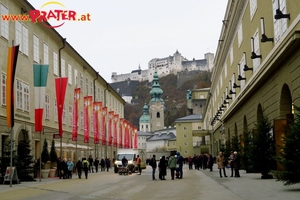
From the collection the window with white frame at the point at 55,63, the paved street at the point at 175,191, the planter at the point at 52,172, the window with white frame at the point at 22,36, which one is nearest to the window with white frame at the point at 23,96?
the window with white frame at the point at 22,36

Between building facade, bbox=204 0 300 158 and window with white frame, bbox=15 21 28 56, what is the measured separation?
1475 cm

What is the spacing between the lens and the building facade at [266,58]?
17859mm

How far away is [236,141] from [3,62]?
1659cm

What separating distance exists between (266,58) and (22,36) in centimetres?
1740

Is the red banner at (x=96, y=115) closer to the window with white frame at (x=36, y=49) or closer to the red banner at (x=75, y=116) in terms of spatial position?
the red banner at (x=75, y=116)

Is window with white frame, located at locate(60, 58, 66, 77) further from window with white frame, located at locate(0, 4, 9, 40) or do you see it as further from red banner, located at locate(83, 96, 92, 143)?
window with white frame, located at locate(0, 4, 9, 40)

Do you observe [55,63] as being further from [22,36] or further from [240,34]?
[240,34]

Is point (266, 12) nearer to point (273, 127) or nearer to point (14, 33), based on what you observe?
point (273, 127)

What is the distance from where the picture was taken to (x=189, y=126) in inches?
4626

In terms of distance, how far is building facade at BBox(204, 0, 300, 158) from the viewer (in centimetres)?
1786

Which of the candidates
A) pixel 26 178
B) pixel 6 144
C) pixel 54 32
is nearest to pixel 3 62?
pixel 6 144

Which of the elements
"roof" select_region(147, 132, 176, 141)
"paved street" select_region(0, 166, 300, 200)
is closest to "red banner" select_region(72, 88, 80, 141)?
"paved street" select_region(0, 166, 300, 200)

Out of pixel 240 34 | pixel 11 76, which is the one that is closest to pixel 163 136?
pixel 240 34

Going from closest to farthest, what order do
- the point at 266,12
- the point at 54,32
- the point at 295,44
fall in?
the point at 295,44, the point at 266,12, the point at 54,32
